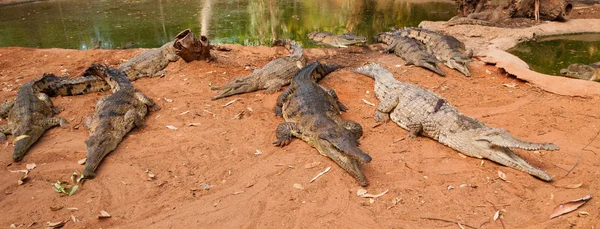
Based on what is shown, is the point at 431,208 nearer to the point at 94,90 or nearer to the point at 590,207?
the point at 590,207

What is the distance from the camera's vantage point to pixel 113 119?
4.96m

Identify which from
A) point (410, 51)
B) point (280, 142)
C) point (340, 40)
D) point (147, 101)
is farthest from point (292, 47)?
point (280, 142)

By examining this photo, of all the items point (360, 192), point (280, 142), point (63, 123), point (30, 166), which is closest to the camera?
point (360, 192)

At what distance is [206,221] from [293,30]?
885 cm

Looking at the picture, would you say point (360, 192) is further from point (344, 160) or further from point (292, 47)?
point (292, 47)

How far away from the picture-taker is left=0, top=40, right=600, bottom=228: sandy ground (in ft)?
11.5

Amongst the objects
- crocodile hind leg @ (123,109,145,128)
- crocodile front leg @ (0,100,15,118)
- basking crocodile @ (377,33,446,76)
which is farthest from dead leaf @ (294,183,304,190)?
crocodile front leg @ (0,100,15,118)

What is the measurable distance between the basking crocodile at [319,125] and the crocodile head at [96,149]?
1933 mm

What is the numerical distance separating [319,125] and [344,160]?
0.65 meters

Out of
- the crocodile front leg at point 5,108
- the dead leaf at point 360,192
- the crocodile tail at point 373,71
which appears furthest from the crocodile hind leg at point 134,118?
the crocodile tail at point 373,71

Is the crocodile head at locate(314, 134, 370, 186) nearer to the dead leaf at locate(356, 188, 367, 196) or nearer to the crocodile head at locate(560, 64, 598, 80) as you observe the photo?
the dead leaf at locate(356, 188, 367, 196)

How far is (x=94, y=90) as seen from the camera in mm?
6469

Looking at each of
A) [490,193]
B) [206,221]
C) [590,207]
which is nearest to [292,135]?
[206,221]

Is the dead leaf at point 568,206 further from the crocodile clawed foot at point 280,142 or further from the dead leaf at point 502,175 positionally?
the crocodile clawed foot at point 280,142
